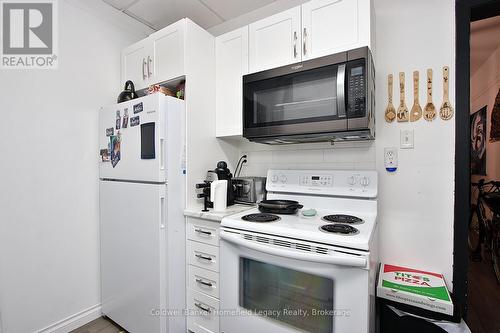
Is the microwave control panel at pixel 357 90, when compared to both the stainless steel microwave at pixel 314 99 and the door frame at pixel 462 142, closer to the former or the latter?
the stainless steel microwave at pixel 314 99

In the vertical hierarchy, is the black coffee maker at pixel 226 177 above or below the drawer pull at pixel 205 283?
above

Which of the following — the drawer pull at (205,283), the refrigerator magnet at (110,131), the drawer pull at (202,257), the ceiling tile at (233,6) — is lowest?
the drawer pull at (205,283)

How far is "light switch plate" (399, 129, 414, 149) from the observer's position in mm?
1493

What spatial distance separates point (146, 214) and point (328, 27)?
64.7 inches

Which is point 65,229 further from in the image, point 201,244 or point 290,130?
point 290,130

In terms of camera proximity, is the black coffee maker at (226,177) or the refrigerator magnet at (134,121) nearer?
the refrigerator magnet at (134,121)

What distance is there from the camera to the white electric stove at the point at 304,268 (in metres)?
0.98

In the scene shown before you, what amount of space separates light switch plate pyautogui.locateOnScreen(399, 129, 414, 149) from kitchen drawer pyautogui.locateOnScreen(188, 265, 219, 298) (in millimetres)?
1461

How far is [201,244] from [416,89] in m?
1.72

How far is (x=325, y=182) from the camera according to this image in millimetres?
1639

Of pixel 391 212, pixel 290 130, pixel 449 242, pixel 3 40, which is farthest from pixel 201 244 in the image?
pixel 3 40

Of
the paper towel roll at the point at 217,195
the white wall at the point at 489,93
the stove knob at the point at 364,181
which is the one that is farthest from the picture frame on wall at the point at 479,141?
the paper towel roll at the point at 217,195

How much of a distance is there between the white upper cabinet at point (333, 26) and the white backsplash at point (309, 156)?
0.65 meters

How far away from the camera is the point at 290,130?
1441 millimetres
